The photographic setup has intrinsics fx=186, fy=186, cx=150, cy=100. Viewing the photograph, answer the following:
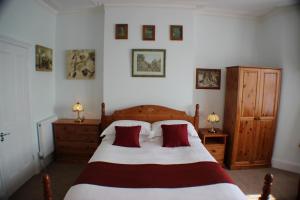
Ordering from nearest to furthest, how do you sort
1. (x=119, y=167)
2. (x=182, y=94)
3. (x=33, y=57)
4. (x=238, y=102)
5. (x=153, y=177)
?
1. (x=153, y=177)
2. (x=119, y=167)
3. (x=33, y=57)
4. (x=238, y=102)
5. (x=182, y=94)

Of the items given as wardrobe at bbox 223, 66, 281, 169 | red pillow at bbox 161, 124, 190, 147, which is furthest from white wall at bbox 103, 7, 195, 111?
wardrobe at bbox 223, 66, 281, 169

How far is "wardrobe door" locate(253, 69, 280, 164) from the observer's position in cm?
342

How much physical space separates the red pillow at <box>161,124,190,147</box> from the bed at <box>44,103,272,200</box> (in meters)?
0.10

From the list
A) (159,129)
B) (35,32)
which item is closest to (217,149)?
(159,129)

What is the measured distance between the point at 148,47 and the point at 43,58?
6.31ft

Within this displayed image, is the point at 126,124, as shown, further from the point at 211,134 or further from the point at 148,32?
the point at 148,32

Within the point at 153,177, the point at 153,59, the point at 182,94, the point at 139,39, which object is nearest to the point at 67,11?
the point at 139,39

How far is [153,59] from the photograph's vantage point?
356 centimetres

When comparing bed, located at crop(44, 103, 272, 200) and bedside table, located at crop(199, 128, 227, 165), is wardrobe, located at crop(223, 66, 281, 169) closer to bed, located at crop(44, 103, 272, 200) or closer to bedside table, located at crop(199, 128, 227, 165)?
bedside table, located at crop(199, 128, 227, 165)

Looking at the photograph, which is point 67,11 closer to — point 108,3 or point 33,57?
point 108,3

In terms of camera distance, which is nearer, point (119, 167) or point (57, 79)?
point (119, 167)

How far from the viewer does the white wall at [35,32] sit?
8.40 ft

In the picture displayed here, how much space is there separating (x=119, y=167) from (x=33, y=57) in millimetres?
2373

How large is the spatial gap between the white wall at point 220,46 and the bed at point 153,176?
1.30m
